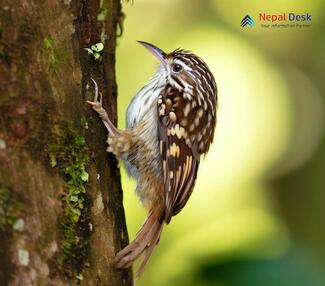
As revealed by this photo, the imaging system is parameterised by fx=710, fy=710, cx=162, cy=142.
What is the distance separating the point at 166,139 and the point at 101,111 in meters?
0.62

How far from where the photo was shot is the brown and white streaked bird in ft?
11.1

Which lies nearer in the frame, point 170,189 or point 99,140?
point 99,140

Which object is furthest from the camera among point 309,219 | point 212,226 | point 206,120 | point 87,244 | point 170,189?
point 309,219

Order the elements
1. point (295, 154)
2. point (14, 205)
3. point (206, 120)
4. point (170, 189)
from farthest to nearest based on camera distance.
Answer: point (295, 154) → point (206, 120) → point (170, 189) → point (14, 205)

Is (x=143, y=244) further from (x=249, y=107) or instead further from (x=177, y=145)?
(x=249, y=107)

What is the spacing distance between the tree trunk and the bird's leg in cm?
4

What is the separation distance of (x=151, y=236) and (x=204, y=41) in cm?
283

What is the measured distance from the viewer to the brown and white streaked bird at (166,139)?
337cm

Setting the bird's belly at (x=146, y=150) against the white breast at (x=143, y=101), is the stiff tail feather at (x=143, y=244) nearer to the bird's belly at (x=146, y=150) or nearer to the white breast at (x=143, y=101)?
the bird's belly at (x=146, y=150)

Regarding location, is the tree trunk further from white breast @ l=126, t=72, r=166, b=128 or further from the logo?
the logo

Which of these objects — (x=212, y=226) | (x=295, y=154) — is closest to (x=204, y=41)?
(x=295, y=154)

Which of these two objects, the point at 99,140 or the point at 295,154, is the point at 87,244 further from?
the point at 295,154

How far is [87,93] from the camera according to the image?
9.45 feet

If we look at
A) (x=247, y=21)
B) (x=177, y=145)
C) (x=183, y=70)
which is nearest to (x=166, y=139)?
(x=177, y=145)
